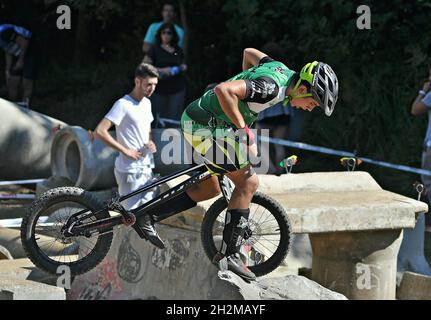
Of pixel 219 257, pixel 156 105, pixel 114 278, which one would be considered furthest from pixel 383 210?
pixel 156 105

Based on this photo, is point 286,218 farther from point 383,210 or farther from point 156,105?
point 156,105

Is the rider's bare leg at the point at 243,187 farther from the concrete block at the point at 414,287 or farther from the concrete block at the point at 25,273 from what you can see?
the concrete block at the point at 414,287

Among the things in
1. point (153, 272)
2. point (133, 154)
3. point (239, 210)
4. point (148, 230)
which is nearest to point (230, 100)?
point (239, 210)

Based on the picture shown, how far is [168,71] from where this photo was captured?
12031 millimetres

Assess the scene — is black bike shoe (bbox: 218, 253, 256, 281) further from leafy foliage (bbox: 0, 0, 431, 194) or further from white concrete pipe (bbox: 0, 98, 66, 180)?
leafy foliage (bbox: 0, 0, 431, 194)

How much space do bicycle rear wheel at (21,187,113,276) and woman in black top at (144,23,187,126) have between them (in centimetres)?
482

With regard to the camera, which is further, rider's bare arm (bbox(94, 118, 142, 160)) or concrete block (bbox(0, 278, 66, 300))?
rider's bare arm (bbox(94, 118, 142, 160))

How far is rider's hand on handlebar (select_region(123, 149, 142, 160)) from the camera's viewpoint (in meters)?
8.66

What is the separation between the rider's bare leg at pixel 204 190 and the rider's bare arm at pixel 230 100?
761 mm

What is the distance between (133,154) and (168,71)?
3484 millimetres

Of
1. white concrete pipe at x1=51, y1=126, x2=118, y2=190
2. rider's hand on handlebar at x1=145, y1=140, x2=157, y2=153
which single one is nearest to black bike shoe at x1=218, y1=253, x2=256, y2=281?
rider's hand on handlebar at x1=145, y1=140, x2=157, y2=153

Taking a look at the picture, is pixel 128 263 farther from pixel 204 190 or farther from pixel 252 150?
pixel 252 150
